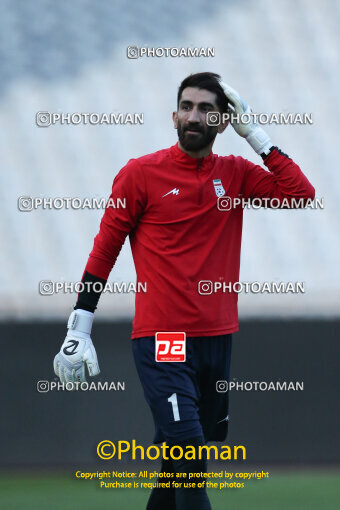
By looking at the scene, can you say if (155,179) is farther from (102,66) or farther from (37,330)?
(102,66)

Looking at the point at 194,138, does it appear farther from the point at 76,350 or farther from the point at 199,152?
the point at 76,350

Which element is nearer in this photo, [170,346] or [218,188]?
[170,346]

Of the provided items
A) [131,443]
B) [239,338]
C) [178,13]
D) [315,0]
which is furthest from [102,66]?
[131,443]

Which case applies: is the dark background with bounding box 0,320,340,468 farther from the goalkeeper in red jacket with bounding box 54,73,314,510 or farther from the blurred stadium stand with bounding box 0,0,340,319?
the goalkeeper in red jacket with bounding box 54,73,314,510

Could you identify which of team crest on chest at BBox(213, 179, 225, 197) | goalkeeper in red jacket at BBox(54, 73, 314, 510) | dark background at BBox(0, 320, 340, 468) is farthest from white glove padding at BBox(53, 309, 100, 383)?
dark background at BBox(0, 320, 340, 468)

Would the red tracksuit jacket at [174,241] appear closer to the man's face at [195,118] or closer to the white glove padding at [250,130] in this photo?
the man's face at [195,118]

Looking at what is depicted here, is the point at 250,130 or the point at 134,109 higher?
the point at 134,109

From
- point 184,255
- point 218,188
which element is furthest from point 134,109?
point 184,255

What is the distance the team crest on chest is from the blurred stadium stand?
1.92 meters

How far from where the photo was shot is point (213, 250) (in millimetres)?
2949

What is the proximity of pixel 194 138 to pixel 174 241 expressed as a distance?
0.37 meters

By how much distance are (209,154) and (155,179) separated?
0.83ft

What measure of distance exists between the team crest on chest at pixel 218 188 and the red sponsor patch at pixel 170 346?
510 millimetres

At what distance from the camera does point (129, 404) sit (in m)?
4.69
